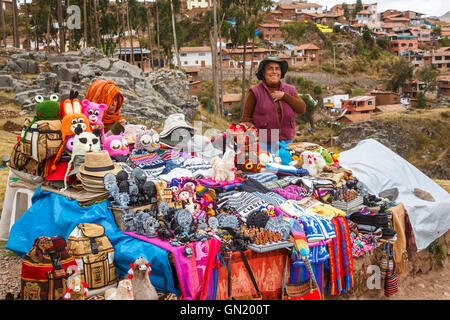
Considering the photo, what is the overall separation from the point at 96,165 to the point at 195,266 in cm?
167

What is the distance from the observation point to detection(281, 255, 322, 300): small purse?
4031 mm

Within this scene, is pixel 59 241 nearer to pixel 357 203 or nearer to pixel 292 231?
pixel 292 231

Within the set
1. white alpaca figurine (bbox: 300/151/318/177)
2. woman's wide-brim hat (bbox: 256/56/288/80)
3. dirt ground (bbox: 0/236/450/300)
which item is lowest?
dirt ground (bbox: 0/236/450/300)

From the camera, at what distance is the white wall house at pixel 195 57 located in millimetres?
53656

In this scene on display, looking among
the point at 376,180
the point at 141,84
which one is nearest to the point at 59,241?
the point at 376,180

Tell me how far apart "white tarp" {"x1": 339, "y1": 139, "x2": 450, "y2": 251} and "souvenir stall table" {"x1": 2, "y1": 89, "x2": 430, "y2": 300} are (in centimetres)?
34

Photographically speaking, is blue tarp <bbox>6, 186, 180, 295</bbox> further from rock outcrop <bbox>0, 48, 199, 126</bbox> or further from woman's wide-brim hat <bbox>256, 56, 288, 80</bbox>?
rock outcrop <bbox>0, 48, 199, 126</bbox>

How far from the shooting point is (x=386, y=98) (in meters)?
46.5

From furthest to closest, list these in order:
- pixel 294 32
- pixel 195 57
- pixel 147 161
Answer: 1. pixel 294 32
2. pixel 195 57
3. pixel 147 161

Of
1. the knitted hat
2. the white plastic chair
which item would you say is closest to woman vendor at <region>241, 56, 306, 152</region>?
the knitted hat

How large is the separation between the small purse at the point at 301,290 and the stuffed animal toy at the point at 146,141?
2.59m

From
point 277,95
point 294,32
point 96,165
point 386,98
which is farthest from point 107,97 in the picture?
point 294,32

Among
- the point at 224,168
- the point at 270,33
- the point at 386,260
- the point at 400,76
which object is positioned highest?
the point at 270,33

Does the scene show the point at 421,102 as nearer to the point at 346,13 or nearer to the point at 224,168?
the point at 224,168
